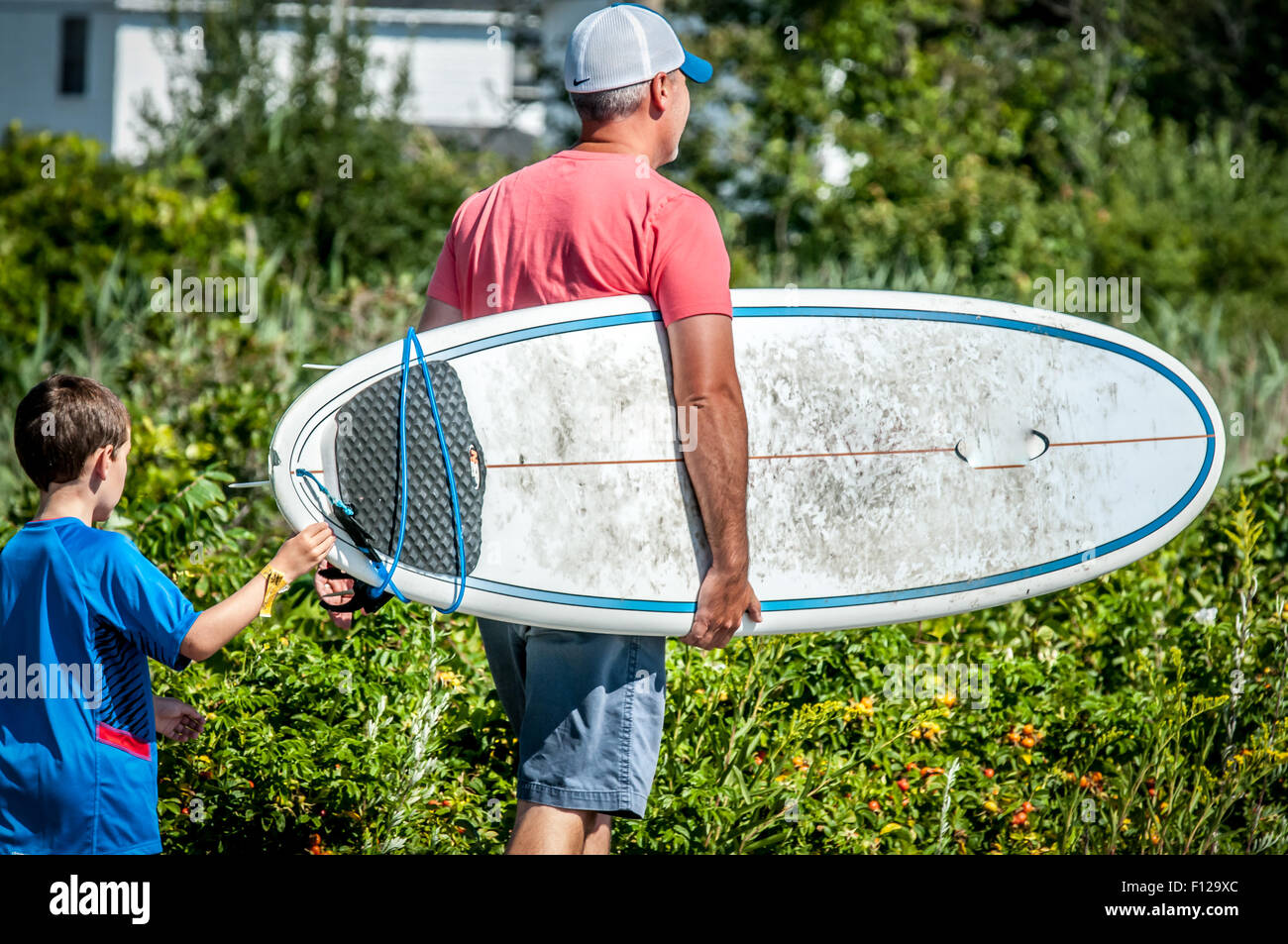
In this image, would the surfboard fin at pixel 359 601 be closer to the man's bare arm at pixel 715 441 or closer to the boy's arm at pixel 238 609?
the boy's arm at pixel 238 609

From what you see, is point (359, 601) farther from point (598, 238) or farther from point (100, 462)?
point (598, 238)

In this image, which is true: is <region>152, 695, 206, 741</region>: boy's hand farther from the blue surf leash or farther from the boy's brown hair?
the boy's brown hair

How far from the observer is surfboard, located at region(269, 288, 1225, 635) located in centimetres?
232

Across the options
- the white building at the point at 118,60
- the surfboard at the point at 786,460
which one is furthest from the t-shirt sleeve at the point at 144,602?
the white building at the point at 118,60

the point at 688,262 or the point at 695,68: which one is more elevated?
the point at 695,68

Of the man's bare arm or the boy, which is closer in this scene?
the boy

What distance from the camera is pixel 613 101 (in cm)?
223

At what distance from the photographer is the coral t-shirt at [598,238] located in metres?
2.12

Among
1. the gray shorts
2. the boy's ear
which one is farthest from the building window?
Answer: the gray shorts


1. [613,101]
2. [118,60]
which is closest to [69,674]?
[613,101]

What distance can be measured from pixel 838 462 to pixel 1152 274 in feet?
22.9

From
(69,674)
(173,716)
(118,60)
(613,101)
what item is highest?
→ (118,60)

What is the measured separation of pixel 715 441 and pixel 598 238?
40cm

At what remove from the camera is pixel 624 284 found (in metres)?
2.20
